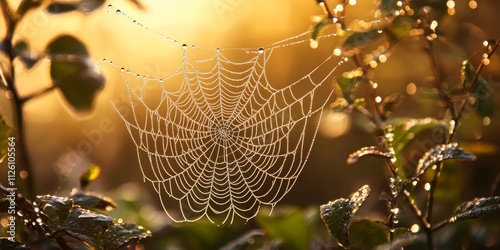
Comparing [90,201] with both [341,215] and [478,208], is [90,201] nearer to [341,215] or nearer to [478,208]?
[341,215]

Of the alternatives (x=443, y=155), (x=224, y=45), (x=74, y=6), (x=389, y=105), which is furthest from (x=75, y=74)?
(x=224, y=45)

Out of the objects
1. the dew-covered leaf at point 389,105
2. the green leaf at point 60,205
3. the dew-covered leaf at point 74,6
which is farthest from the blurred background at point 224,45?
the green leaf at point 60,205

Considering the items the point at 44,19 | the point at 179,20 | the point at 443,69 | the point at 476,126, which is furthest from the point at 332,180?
the point at 44,19

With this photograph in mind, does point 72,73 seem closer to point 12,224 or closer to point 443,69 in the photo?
point 12,224

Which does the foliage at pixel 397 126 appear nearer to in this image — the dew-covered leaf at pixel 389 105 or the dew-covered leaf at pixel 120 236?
the dew-covered leaf at pixel 389 105

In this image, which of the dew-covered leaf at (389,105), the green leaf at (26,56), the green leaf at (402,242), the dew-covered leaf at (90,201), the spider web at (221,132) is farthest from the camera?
the spider web at (221,132)

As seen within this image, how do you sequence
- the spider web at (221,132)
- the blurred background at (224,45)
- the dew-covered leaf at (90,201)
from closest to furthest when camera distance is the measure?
the dew-covered leaf at (90,201)
the blurred background at (224,45)
the spider web at (221,132)
